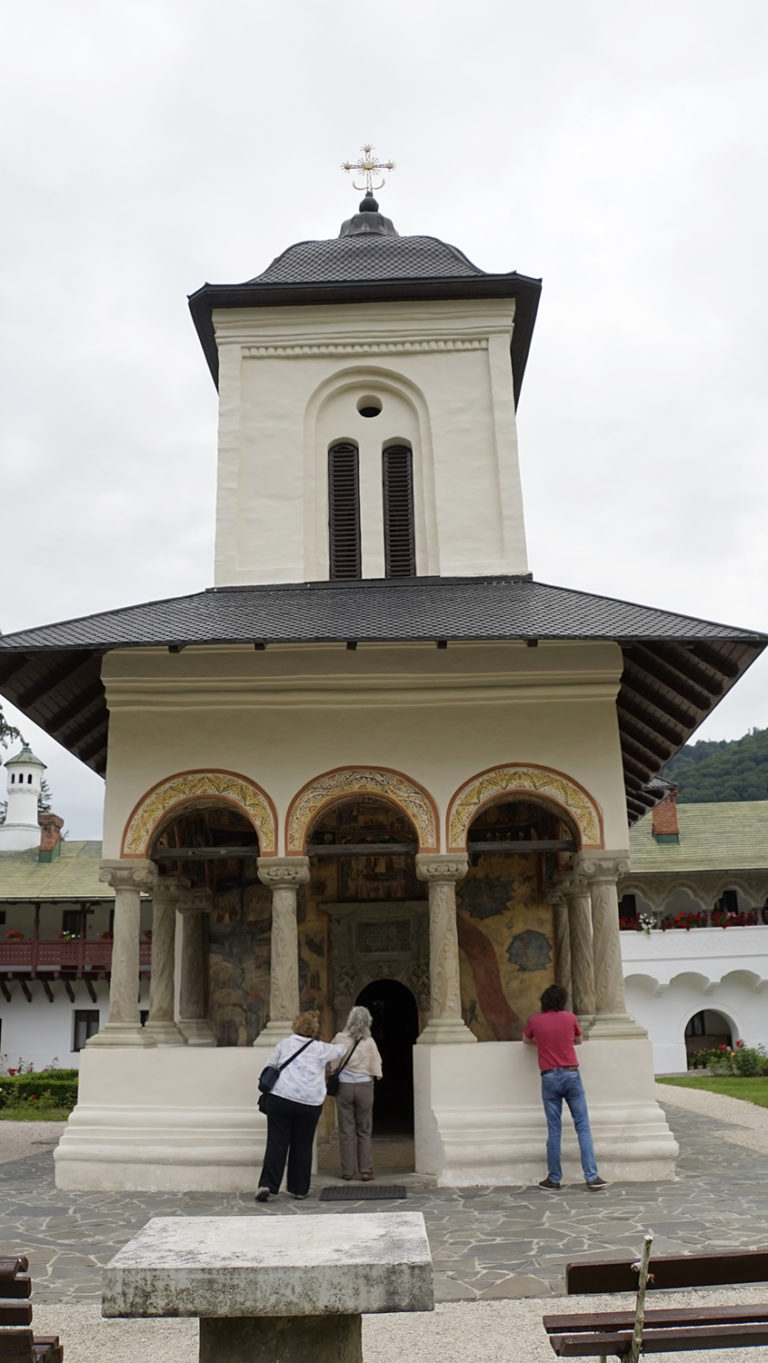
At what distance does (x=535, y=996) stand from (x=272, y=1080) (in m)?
4.09

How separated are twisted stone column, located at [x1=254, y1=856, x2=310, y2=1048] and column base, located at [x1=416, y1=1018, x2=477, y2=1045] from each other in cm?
109

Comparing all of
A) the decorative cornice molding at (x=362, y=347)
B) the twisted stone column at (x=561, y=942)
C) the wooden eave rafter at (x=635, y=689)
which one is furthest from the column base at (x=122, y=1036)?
the decorative cornice molding at (x=362, y=347)

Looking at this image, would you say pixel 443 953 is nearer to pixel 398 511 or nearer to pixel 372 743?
pixel 372 743

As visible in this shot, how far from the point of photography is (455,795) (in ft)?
31.9

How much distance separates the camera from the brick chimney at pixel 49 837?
30.9 m

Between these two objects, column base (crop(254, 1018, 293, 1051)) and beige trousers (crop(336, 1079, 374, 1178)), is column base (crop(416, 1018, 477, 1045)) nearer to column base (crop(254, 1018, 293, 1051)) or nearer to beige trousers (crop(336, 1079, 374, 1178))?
beige trousers (crop(336, 1079, 374, 1178))

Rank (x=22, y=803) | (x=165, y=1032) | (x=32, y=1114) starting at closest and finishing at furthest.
A: (x=165, y=1032) < (x=32, y=1114) < (x=22, y=803)

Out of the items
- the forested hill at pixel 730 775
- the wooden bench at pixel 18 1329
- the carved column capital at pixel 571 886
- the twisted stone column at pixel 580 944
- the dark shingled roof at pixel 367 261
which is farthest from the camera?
the forested hill at pixel 730 775

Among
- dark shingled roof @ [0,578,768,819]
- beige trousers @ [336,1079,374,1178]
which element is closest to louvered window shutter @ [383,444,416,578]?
dark shingled roof @ [0,578,768,819]

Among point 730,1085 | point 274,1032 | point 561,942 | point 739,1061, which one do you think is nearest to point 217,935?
point 274,1032

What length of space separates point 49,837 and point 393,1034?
20.6 m

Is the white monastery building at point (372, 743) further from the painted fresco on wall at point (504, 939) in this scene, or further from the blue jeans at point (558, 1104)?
the blue jeans at point (558, 1104)

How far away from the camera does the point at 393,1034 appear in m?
12.7

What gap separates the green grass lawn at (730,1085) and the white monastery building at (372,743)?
19.4 feet
